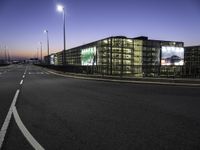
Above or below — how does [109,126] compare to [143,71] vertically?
below

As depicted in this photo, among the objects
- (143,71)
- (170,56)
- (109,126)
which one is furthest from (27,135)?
(170,56)

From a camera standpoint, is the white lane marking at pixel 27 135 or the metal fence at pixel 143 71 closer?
the white lane marking at pixel 27 135

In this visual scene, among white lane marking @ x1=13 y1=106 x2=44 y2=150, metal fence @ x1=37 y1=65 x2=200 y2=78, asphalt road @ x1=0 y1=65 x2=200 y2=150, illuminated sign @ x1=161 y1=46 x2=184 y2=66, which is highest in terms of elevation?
illuminated sign @ x1=161 y1=46 x2=184 y2=66

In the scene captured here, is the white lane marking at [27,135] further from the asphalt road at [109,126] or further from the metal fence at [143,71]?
the metal fence at [143,71]

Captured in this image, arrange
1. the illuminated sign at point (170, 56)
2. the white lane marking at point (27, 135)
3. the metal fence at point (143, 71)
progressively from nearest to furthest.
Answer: the white lane marking at point (27, 135), the metal fence at point (143, 71), the illuminated sign at point (170, 56)

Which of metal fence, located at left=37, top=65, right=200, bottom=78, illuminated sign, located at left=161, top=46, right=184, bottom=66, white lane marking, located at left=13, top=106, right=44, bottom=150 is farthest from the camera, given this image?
illuminated sign, located at left=161, top=46, right=184, bottom=66

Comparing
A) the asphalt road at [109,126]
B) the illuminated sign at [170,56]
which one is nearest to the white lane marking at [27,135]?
the asphalt road at [109,126]

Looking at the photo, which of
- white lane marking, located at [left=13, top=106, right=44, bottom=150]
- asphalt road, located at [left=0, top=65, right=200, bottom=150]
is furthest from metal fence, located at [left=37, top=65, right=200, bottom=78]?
white lane marking, located at [left=13, top=106, right=44, bottom=150]

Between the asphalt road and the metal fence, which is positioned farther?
the metal fence

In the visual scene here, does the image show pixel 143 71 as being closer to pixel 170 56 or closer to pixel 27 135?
pixel 170 56

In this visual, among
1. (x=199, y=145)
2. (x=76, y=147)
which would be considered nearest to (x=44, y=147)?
(x=76, y=147)

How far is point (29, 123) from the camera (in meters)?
5.60

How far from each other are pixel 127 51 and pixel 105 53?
322 inches

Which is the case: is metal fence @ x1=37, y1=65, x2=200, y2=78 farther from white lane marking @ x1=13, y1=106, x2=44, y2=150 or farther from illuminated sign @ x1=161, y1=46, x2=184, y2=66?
white lane marking @ x1=13, y1=106, x2=44, y2=150
